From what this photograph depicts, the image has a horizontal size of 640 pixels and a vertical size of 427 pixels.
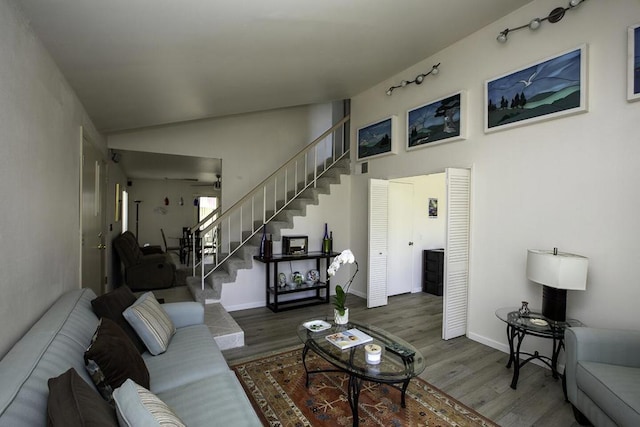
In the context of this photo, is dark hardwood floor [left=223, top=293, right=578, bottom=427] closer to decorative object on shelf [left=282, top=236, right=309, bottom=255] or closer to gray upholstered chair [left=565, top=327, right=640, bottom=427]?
gray upholstered chair [left=565, top=327, right=640, bottom=427]

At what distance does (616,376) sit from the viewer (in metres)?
1.82

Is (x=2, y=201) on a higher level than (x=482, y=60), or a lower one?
lower

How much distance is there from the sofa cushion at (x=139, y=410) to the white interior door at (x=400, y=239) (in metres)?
4.22

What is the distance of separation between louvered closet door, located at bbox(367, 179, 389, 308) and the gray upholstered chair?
2.61 meters

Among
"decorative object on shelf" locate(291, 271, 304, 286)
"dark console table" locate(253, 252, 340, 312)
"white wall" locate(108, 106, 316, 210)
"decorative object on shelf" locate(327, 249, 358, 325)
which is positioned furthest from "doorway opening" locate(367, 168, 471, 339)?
"white wall" locate(108, 106, 316, 210)

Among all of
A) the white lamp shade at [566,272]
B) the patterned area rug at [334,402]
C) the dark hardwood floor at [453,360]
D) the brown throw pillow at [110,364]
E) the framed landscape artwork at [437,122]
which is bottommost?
the dark hardwood floor at [453,360]

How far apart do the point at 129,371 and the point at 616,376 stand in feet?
8.99

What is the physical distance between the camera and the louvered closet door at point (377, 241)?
452 cm

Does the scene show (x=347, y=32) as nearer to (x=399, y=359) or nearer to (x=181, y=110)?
(x=181, y=110)

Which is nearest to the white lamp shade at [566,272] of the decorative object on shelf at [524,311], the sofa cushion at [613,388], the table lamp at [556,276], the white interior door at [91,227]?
the table lamp at [556,276]

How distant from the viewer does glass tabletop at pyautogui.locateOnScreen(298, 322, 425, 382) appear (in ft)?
6.31

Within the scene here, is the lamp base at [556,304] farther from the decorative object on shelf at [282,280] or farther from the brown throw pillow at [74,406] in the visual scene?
the decorative object on shelf at [282,280]

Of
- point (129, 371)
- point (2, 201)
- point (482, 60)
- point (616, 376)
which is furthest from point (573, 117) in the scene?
point (2, 201)

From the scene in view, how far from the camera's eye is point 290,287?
186 inches
